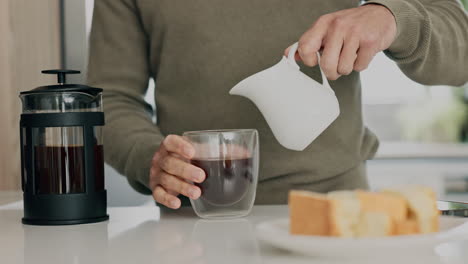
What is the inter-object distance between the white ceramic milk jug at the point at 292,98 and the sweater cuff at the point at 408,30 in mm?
245

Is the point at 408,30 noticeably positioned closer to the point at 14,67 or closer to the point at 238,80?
the point at 238,80

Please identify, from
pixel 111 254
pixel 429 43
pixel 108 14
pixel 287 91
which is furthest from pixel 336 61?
pixel 108 14

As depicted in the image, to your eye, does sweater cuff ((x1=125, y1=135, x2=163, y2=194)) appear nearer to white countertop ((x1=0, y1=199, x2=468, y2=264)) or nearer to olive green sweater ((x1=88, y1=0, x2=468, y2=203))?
olive green sweater ((x1=88, y1=0, x2=468, y2=203))

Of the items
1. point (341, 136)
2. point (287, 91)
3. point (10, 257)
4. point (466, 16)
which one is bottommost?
point (10, 257)

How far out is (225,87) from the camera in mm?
1645

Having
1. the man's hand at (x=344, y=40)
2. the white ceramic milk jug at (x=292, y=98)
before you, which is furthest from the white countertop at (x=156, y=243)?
the man's hand at (x=344, y=40)

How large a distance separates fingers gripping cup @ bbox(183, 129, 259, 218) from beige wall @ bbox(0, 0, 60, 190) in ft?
3.53

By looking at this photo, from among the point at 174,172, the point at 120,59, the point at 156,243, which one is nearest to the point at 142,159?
the point at 174,172

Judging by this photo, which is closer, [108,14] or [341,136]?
[341,136]

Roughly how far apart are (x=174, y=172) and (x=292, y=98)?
249mm

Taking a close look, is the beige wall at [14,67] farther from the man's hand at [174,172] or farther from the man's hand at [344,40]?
the man's hand at [344,40]

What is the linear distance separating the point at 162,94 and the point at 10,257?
0.82 metres

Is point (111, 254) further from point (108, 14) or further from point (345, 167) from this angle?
point (108, 14)

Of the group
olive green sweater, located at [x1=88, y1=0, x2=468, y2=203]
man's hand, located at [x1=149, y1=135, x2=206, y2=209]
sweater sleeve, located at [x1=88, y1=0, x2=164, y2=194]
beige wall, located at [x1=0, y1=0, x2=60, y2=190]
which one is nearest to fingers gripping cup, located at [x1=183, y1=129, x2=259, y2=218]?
man's hand, located at [x1=149, y1=135, x2=206, y2=209]
